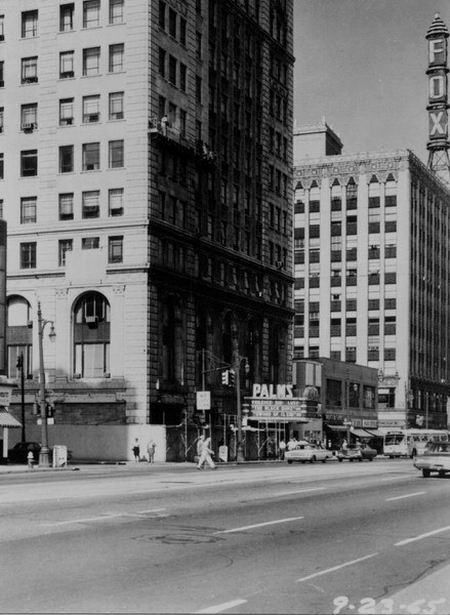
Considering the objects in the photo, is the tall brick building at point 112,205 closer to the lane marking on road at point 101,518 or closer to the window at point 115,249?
the window at point 115,249

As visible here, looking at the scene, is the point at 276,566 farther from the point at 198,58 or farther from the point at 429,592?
the point at 198,58

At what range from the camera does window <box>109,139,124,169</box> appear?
77.1 meters

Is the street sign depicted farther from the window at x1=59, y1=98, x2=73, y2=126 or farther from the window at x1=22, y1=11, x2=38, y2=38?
the window at x1=22, y1=11, x2=38, y2=38

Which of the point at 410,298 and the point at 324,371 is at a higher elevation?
the point at 410,298

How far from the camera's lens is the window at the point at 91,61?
7788 centimetres

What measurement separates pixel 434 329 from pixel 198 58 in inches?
2967

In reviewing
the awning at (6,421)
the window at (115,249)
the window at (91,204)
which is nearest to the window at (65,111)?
the window at (91,204)

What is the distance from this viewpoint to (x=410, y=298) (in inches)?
5369

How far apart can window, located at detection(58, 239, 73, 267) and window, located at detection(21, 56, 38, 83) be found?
12.8m

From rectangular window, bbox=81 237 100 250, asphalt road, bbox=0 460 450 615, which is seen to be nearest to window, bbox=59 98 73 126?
rectangular window, bbox=81 237 100 250

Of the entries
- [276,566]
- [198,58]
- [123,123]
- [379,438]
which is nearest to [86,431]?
[123,123]

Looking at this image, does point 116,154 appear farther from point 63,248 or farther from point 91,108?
point 63,248

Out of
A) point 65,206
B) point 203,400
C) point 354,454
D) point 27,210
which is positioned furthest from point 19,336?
point 354,454

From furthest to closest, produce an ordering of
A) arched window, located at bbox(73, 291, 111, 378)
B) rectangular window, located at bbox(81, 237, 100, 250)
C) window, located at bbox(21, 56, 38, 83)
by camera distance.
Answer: window, located at bbox(21, 56, 38, 83) < rectangular window, located at bbox(81, 237, 100, 250) < arched window, located at bbox(73, 291, 111, 378)
